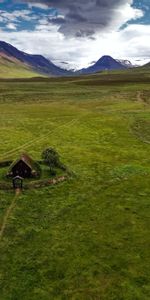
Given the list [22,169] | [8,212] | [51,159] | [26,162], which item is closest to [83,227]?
[8,212]

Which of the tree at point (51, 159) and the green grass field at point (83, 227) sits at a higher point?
the tree at point (51, 159)

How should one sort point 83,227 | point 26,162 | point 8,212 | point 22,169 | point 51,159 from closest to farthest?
point 83,227, point 8,212, point 22,169, point 26,162, point 51,159

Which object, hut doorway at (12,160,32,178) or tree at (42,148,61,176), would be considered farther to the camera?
tree at (42,148,61,176)

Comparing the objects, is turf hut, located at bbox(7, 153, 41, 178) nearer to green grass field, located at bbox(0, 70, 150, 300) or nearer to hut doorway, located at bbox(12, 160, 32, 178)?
hut doorway, located at bbox(12, 160, 32, 178)

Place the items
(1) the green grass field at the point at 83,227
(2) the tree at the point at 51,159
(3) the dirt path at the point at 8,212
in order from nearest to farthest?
(1) the green grass field at the point at 83,227, (3) the dirt path at the point at 8,212, (2) the tree at the point at 51,159

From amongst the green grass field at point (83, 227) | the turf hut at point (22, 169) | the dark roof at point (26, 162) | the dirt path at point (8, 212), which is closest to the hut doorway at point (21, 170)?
the turf hut at point (22, 169)

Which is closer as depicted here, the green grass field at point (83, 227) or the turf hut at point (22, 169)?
Answer: the green grass field at point (83, 227)

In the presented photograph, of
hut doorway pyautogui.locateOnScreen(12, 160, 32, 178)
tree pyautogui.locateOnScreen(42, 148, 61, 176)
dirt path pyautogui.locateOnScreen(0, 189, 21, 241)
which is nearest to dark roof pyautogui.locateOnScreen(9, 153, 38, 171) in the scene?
hut doorway pyautogui.locateOnScreen(12, 160, 32, 178)

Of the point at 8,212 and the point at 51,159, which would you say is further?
the point at 51,159

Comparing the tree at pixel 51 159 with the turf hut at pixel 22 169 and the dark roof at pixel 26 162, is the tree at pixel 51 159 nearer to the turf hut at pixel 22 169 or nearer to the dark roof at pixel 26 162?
the dark roof at pixel 26 162

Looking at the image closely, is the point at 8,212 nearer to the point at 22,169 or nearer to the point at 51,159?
the point at 22,169

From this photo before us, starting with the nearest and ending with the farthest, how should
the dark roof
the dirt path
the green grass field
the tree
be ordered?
the green grass field, the dirt path, the dark roof, the tree

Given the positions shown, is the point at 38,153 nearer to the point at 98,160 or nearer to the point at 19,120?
the point at 98,160
